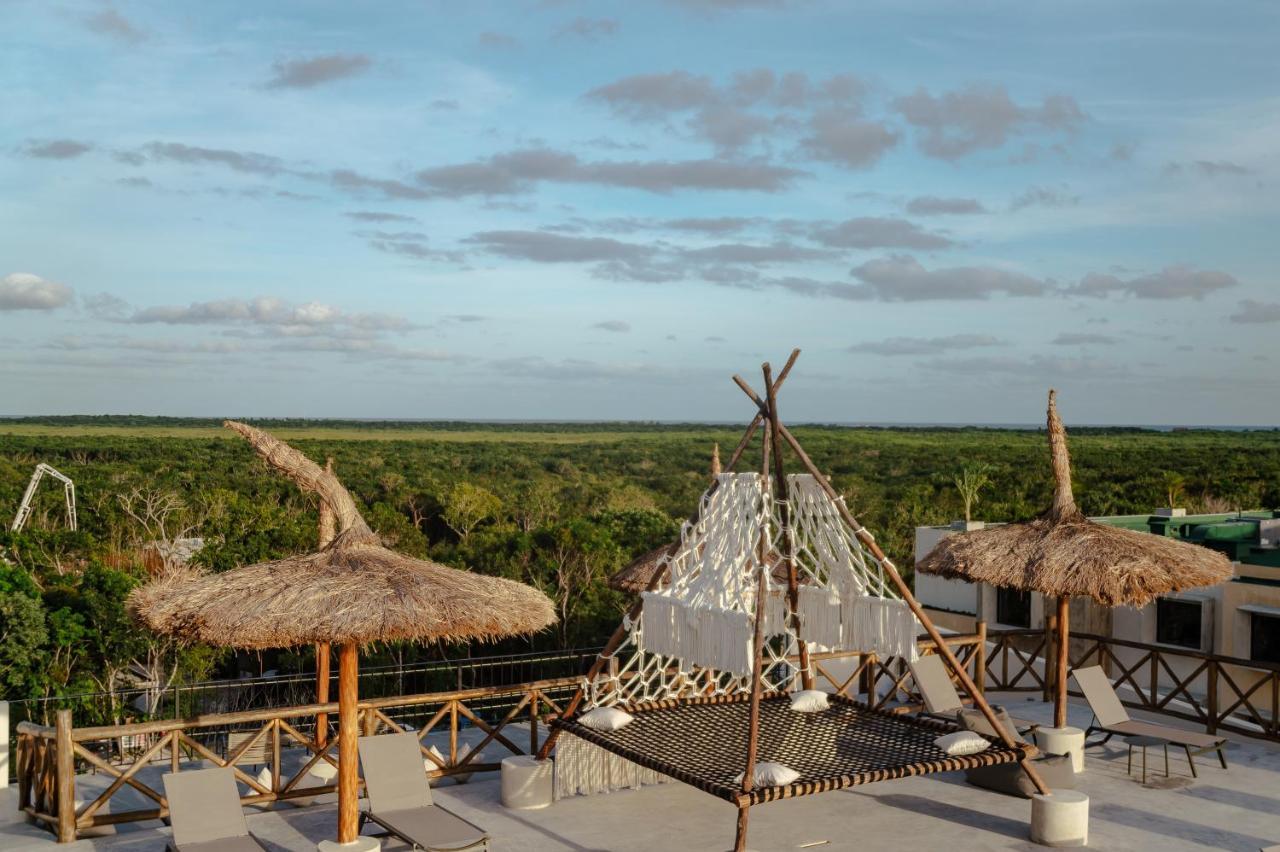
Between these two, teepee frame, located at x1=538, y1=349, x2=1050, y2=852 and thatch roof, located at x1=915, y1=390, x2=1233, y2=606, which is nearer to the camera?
teepee frame, located at x1=538, y1=349, x2=1050, y2=852

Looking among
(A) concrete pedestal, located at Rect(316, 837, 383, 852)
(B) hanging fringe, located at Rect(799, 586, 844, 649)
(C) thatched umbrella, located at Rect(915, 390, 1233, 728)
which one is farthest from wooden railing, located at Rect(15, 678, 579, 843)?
(C) thatched umbrella, located at Rect(915, 390, 1233, 728)

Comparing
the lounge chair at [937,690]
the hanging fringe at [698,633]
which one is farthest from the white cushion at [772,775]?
the lounge chair at [937,690]

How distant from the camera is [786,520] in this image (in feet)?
25.2

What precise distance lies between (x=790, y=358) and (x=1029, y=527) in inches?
118

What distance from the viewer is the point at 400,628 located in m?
6.19

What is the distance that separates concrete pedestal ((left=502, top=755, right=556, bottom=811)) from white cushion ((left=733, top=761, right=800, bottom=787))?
178 centimetres

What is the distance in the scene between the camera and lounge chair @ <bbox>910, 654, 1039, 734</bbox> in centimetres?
865

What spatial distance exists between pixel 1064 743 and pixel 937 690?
977 mm

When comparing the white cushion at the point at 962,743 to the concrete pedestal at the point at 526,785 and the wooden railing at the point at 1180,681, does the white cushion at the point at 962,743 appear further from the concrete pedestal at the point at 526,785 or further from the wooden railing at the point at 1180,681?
the wooden railing at the point at 1180,681

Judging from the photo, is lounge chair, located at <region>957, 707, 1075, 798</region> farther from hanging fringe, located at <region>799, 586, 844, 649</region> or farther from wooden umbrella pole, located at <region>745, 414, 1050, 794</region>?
hanging fringe, located at <region>799, 586, 844, 649</region>

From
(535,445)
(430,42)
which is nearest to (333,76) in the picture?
(430,42)

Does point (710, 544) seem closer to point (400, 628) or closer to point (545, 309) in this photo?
point (400, 628)

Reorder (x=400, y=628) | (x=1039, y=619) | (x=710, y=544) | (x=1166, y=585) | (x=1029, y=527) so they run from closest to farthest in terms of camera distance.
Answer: (x=400, y=628) < (x=710, y=544) < (x=1166, y=585) < (x=1029, y=527) < (x=1039, y=619)

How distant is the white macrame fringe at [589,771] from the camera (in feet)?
25.0
